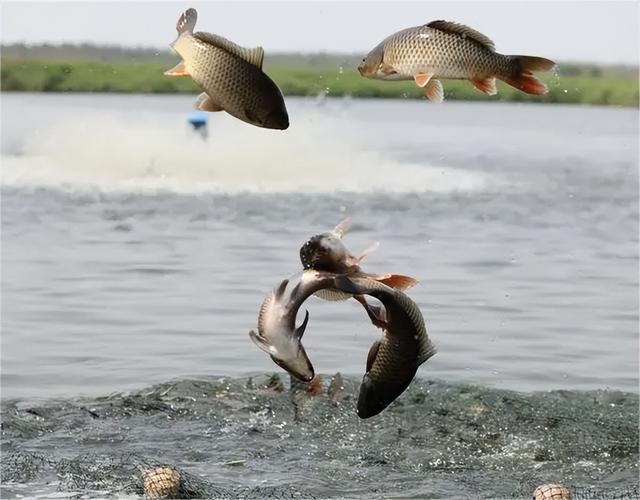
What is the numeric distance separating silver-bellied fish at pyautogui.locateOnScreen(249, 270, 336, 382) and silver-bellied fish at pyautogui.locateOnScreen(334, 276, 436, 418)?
0.77ft

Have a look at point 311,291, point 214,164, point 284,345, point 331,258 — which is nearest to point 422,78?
point 331,258

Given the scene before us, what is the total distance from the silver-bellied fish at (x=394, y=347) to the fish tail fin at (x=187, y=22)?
1.15 meters

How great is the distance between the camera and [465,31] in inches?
229

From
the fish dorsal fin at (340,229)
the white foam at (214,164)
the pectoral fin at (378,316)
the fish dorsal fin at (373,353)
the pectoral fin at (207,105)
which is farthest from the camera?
the white foam at (214,164)

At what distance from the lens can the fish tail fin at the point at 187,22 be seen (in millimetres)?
5520

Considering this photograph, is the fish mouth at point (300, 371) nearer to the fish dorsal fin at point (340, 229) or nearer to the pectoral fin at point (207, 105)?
the fish dorsal fin at point (340, 229)

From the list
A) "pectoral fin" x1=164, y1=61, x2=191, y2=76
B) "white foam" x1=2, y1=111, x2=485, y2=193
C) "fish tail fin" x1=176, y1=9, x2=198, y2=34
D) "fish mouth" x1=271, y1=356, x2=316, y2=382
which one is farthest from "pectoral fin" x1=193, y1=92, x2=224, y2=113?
"white foam" x1=2, y1=111, x2=485, y2=193

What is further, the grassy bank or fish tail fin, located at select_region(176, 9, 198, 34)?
the grassy bank

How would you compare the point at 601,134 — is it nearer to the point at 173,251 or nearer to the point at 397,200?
the point at 397,200

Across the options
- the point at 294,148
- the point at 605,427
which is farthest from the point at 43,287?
the point at 294,148

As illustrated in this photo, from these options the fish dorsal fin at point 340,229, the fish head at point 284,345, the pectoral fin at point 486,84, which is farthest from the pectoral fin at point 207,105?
the pectoral fin at point 486,84

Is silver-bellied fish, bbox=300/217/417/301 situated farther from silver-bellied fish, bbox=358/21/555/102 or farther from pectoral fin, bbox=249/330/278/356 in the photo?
silver-bellied fish, bbox=358/21/555/102

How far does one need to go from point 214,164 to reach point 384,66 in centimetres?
2273

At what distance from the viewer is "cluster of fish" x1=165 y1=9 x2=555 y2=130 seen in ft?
17.7
